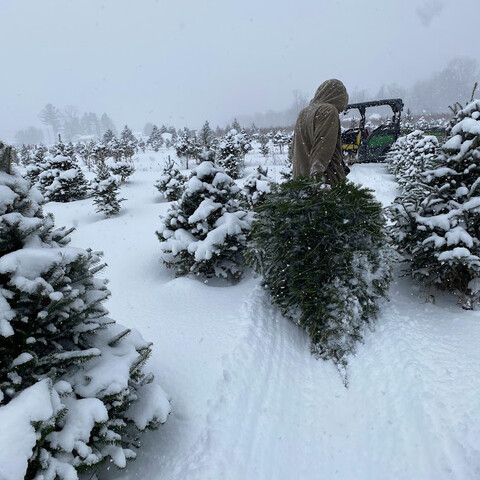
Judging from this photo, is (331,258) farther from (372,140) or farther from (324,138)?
(372,140)

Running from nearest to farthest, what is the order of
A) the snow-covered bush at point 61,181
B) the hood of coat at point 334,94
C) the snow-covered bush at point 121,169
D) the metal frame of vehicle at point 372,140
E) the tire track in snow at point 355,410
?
the tire track in snow at point 355,410 < the hood of coat at point 334,94 < the snow-covered bush at point 61,181 < the snow-covered bush at point 121,169 < the metal frame of vehicle at point 372,140

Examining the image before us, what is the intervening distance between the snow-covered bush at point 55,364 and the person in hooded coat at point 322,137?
8.69ft

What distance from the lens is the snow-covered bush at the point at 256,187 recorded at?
772cm

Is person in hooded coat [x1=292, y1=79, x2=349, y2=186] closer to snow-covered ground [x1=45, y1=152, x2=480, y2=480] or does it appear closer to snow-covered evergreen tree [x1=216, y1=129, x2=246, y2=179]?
snow-covered ground [x1=45, y1=152, x2=480, y2=480]

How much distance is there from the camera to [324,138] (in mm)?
3826

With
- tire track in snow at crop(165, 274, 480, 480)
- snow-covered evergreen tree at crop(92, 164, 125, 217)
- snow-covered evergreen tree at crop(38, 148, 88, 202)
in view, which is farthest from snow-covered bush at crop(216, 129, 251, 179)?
tire track in snow at crop(165, 274, 480, 480)

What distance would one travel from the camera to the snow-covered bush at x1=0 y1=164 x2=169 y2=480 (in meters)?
1.67

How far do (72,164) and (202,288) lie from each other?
12227mm

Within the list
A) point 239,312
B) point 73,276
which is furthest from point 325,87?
point 73,276

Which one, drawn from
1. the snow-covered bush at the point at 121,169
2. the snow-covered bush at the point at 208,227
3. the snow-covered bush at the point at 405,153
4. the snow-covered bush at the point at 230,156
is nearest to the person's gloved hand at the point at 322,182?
the snow-covered bush at the point at 208,227

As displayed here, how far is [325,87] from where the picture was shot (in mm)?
4141

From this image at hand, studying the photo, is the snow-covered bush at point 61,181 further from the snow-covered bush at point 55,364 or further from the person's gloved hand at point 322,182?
the snow-covered bush at point 55,364

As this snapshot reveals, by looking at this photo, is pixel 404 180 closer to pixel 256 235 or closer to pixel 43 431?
pixel 256 235

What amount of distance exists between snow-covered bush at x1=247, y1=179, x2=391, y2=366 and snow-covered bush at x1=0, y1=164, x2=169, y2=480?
1821 millimetres
